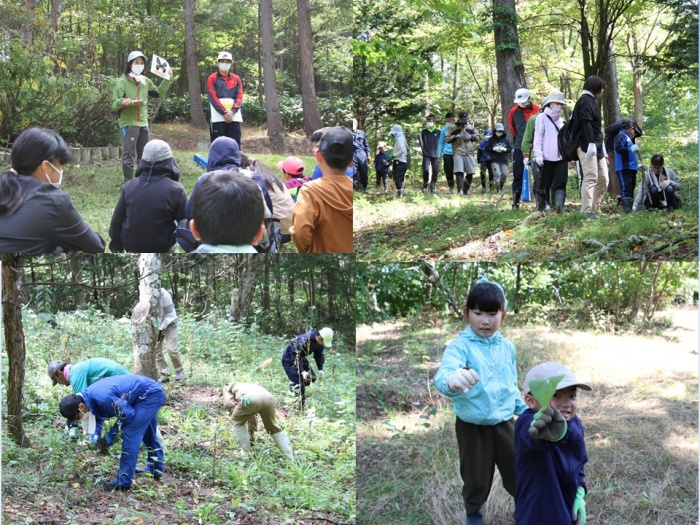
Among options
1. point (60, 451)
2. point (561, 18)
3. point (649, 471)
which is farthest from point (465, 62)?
point (60, 451)

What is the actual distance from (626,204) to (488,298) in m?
3.53

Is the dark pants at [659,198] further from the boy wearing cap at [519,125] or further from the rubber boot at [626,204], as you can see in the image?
the boy wearing cap at [519,125]

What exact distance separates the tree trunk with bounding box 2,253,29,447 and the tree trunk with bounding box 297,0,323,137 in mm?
3024

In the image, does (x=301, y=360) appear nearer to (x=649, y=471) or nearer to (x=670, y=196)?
(x=649, y=471)

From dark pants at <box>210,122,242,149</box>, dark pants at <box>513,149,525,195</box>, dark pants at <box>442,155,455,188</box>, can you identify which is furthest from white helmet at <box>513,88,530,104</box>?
dark pants at <box>210,122,242,149</box>

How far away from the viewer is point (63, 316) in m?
4.41

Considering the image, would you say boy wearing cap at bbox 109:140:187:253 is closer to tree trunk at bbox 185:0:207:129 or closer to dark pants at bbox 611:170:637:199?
tree trunk at bbox 185:0:207:129

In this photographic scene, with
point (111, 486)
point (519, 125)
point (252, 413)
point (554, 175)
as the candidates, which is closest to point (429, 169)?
point (519, 125)

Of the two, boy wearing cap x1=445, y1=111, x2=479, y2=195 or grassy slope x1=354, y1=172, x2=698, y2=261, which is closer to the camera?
grassy slope x1=354, y1=172, x2=698, y2=261

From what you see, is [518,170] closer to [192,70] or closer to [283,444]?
[192,70]

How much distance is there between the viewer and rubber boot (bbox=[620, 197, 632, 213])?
6.38m

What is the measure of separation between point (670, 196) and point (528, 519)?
4183 millimetres

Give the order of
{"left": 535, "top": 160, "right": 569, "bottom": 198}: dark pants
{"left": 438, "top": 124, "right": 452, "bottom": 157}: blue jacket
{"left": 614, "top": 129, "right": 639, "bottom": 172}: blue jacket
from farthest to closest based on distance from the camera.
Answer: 1. {"left": 438, "top": 124, "right": 452, "bottom": 157}: blue jacket
2. {"left": 614, "top": 129, "right": 639, "bottom": 172}: blue jacket
3. {"left": 535, "top": 160, "right": 569, "bottom": 198}: dark pants

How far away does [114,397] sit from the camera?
4250 mm
